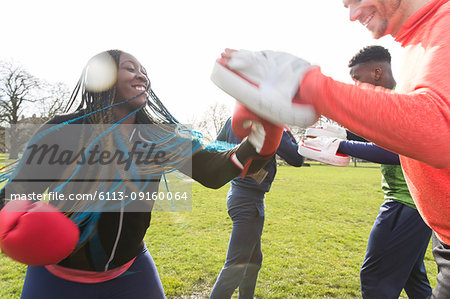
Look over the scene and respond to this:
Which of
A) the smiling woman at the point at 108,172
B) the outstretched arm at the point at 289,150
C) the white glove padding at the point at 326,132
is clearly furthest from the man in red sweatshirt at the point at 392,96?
the outstretched arm at the point at 289,150

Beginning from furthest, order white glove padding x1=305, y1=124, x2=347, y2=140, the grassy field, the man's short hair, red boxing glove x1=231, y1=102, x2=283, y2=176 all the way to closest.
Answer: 1. the grassy field
2. the man's short hair
3. white glove padding x1=305, y1=124, x2=347, y2=140
4. red boxing glove x1=231, y1=102, x2=283, y2=176

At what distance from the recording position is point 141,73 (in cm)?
185

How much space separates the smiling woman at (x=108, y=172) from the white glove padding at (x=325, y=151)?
96 centimetres

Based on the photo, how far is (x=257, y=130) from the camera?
4.51 ft

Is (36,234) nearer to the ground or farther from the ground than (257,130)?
nearer to the ground

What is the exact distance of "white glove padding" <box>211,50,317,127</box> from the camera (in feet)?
2.72

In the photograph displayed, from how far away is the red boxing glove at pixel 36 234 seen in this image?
4.05ft

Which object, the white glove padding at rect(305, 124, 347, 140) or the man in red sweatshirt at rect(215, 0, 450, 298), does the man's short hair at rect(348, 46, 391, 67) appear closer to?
the white glove padding at rect(305, 124, 347, 140)

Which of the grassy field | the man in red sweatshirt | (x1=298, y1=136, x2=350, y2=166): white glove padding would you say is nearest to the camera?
the man in red sweatshirt

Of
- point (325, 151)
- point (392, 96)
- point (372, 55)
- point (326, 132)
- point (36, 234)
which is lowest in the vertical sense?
point (36, 234)

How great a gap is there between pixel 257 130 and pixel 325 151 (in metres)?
1.21

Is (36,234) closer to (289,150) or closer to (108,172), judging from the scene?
(108,172)

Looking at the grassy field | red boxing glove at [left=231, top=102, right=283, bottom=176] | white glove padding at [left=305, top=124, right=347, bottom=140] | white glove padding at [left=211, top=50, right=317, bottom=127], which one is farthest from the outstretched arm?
white glove padding at [left=211, top=50, right=317, bottom=127]

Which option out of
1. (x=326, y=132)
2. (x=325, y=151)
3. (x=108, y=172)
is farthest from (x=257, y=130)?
(x=326, y=132)
